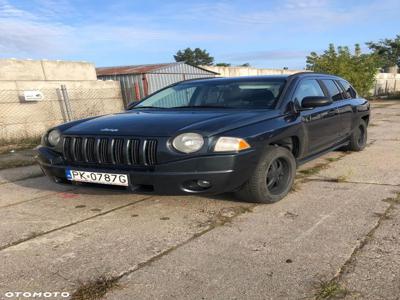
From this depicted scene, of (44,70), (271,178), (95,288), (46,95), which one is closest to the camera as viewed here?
(95,288)

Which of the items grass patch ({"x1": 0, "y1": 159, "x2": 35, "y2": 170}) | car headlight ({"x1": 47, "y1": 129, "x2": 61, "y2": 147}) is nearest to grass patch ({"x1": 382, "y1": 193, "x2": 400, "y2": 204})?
car headlight ({"x1": 47, "y1": 129, "x2": 61, "y2": 147})

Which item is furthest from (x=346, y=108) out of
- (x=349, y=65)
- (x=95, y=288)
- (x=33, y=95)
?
(x=349, y=65)

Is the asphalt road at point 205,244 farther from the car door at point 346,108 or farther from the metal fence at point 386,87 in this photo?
the metal fence at point 386,87

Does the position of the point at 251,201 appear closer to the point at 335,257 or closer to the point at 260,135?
the point at 260,135

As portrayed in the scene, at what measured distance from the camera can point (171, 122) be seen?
395cm

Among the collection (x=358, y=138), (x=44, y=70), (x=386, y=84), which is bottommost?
(x=386, y=84)

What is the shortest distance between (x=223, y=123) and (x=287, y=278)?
160 centimetres

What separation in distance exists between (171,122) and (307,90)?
206 cm

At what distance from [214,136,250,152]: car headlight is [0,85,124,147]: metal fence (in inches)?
315

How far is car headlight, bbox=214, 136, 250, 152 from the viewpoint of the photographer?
3621 mm

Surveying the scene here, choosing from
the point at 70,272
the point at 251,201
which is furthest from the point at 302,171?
the point at 70,272

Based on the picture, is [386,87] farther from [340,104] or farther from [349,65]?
[340,104]

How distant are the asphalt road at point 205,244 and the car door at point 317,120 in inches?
22.5

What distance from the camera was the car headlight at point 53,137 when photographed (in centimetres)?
426
